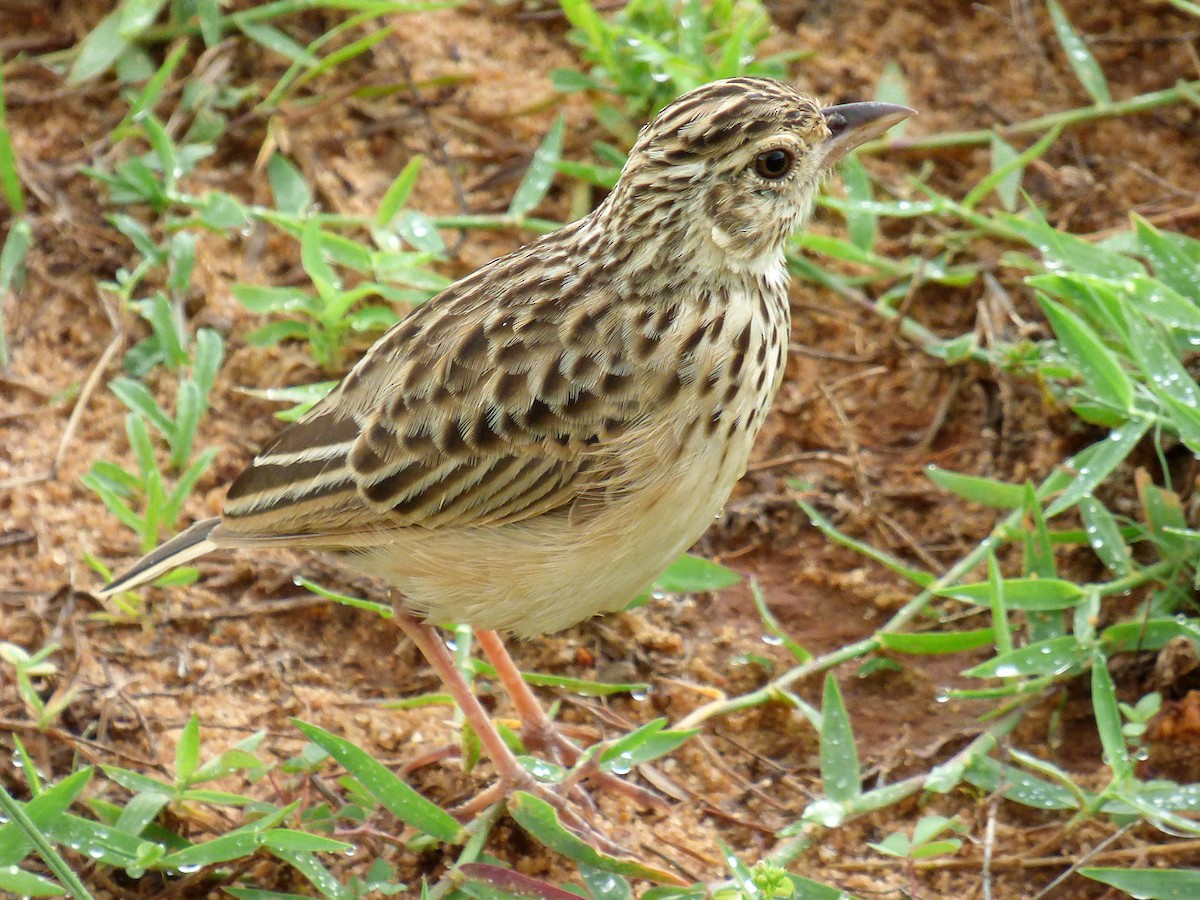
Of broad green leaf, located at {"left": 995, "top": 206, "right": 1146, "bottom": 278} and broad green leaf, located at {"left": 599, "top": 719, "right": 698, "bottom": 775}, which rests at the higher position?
Answer: broad green leaf, located at {"left": 995, "top": 206, "right": 1146, "bottom": 278}

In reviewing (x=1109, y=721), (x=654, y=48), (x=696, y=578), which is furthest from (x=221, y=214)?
(x=1109, y=721)

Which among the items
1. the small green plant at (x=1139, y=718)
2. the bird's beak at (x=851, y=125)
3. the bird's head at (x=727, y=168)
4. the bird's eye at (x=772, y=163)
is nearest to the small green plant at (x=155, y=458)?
the bird's head at (x=727, y=168)

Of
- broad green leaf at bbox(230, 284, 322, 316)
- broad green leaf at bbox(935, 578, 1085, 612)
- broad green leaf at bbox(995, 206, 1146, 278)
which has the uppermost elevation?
broad green leaf at bbox(995, 206, 1146, 278)

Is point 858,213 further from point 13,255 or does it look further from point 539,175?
point 13,255

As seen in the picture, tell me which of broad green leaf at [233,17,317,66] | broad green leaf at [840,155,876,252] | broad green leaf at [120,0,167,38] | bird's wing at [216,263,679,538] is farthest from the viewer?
broad green leaf at [233,17,317,66]

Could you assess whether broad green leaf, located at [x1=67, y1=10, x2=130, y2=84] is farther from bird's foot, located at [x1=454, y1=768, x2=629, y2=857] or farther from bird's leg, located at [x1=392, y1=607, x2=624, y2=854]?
bird's foot, located at [x1=454, y1=768, x2=629, y2=857]

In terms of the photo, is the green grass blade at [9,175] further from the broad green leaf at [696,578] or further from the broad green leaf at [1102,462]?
the broad green leaf at [1102,462]

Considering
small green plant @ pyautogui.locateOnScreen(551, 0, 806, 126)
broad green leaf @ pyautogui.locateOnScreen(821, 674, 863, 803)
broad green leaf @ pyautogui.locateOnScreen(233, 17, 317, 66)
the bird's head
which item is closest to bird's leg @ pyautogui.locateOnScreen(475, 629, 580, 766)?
broad green leaf @ pyautogui.locateOnScreen(821, 674, 863, 803)

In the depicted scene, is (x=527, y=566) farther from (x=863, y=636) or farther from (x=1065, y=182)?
(x=1065, y=182)
